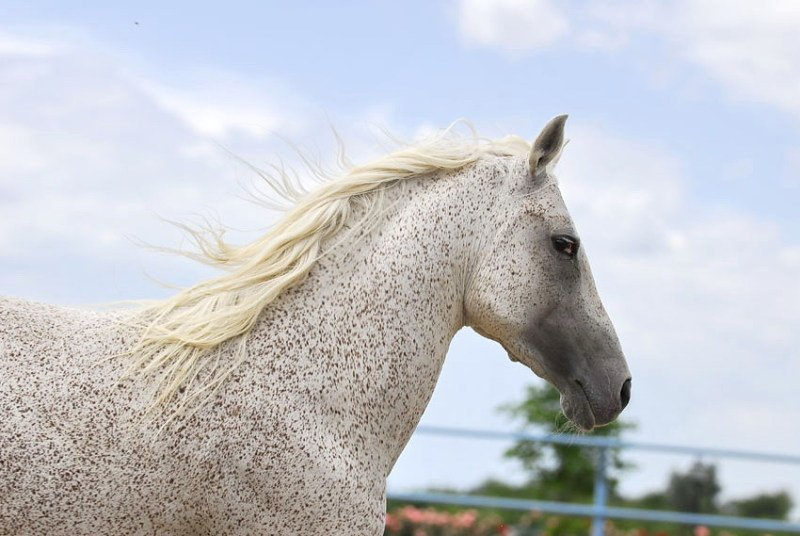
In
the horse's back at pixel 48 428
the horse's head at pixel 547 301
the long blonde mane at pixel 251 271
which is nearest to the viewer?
the horse's back at pixel 48 428

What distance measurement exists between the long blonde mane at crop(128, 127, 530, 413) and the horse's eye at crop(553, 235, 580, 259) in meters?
0.34

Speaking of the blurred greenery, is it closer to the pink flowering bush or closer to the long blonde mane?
the pink flowering bush

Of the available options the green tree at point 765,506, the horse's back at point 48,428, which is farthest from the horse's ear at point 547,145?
the green tree at point 765,506

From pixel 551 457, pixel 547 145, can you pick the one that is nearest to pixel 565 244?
pixel 547 145

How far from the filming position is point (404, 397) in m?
3.05

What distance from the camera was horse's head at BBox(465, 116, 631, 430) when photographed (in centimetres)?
309

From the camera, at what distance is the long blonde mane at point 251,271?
9.55ft

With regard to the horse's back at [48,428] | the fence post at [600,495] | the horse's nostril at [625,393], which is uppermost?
the fence post at [600,495]

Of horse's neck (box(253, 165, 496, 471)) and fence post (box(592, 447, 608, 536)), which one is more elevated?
fence post (box(592, 447, 608, 536))

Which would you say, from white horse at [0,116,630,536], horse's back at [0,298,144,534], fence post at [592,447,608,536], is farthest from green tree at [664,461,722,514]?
horse's back at [0,298,144,534]

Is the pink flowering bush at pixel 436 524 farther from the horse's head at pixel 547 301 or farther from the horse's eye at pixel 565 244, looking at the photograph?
the horse's eye at pixel 565 244

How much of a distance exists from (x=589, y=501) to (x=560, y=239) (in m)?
8.98

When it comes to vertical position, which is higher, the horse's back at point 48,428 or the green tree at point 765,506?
the green tree at point 765,506

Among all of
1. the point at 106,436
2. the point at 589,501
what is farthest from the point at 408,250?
the point at 589,501
